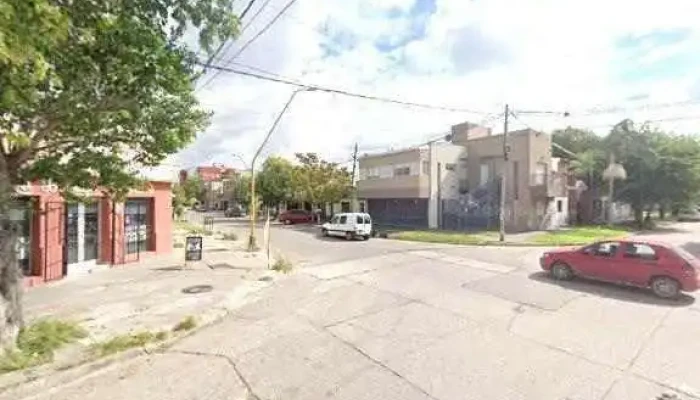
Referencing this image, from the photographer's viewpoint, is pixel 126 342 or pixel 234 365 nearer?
pixel 234 365

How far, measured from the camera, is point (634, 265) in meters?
12.5

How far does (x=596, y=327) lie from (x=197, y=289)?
383 inches

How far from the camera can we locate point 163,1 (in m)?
7.67

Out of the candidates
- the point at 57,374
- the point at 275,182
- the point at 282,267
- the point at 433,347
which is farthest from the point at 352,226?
the point at 275,182

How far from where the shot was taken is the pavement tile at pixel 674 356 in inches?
259

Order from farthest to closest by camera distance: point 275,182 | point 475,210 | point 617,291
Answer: point 275,182
point 475,210
point 617,291

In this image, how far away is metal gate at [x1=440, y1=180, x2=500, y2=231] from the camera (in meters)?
34.1

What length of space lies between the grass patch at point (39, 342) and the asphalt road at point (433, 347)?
1045mm

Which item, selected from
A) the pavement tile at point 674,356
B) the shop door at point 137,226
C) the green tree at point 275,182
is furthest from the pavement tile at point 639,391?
the green tree at point 275,182

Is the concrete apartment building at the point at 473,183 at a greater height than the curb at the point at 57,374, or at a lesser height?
greater

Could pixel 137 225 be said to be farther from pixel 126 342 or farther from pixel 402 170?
pixel 402 170

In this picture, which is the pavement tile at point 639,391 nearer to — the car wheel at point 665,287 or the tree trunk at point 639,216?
the car wheel at point 665,287

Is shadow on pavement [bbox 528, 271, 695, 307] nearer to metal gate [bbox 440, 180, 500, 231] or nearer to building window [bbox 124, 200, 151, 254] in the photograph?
building window [bbox 124, 200, 151, 254]

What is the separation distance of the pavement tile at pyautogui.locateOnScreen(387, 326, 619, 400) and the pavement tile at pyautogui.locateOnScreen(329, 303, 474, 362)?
333mm
